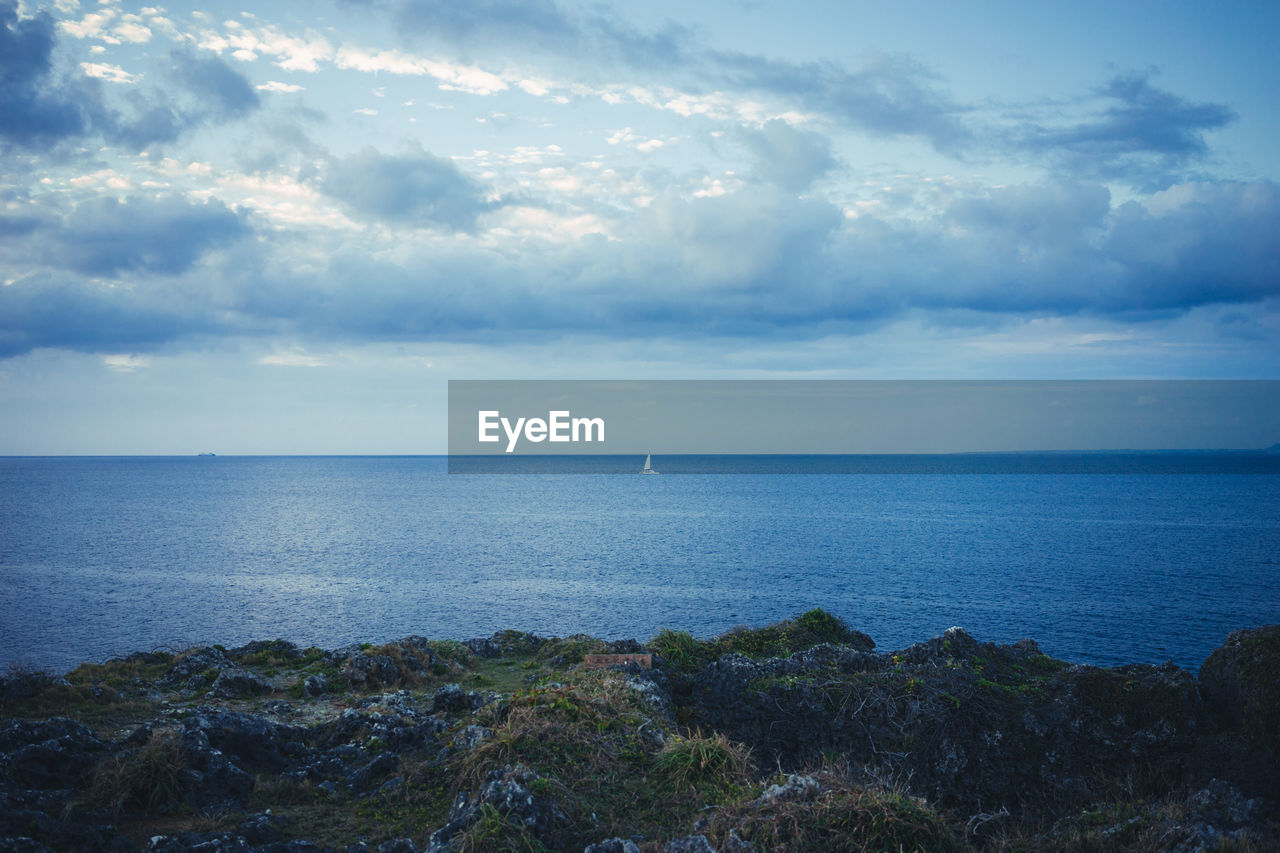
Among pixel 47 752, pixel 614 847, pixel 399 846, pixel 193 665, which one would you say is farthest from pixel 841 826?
pixel 193 665

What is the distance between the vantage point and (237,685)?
23531 mm

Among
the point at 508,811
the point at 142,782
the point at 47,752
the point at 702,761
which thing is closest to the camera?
the point at 508,811

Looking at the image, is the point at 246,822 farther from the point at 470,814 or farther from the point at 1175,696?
the point at 1175,696

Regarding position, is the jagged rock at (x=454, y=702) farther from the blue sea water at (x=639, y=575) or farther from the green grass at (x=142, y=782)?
the blue sea water at (x=639, y=575)

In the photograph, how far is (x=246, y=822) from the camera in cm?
1199

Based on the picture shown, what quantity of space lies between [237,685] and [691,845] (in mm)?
20121

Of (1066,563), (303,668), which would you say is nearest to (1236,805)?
(303,668)

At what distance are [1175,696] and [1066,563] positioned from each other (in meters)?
62.8

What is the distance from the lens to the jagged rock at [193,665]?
2501 cm

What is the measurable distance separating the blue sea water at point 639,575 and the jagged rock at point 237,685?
24893 millimetres

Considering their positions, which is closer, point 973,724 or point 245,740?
point 245,740

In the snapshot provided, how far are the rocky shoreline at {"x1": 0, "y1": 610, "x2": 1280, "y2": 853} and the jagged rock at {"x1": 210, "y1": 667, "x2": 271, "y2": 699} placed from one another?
124 centimetres

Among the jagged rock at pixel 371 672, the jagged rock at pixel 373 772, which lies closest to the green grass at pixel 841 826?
the jagged rock at pixel 373 772

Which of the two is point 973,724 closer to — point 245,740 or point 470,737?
point 470,737
